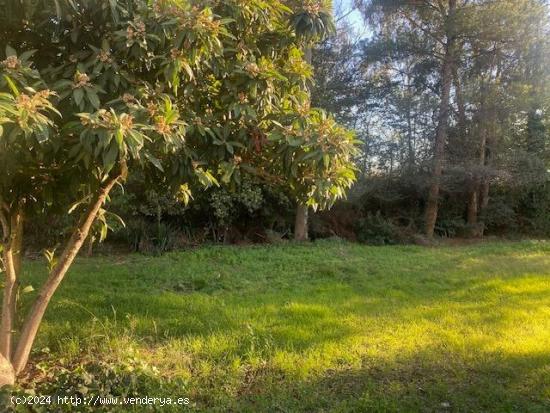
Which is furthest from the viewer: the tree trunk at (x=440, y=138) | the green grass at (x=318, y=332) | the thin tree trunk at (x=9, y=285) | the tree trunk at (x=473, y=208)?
the tree trunk at (x=473, y=208)

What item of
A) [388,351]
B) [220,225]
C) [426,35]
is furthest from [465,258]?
[426,35]

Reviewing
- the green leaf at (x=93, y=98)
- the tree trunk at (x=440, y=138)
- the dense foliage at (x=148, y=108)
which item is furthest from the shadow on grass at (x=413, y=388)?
the tree trunk at (x=440, y=138)

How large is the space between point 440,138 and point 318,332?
10935mm

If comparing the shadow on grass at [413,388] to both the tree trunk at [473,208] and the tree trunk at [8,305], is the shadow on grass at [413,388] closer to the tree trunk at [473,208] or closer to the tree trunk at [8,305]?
the tree trunk at [8,305]

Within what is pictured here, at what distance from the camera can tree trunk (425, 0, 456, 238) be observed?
1413cm

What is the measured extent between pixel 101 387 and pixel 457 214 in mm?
14307

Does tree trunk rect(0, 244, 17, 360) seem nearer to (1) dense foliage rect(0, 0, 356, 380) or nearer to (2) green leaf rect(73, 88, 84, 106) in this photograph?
(1) dense foliage rect(0, 0, 356, 380)

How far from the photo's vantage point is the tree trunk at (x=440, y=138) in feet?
46.4

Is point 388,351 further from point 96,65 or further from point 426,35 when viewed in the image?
point 426,35

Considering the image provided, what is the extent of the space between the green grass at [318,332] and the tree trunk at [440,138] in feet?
20.2

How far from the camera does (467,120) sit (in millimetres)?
14695

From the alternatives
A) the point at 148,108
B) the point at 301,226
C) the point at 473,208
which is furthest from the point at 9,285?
the point at 473,208

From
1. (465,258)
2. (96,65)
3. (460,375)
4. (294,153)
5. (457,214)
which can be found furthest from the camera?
(457,214)

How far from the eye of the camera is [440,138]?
46.6 ft
